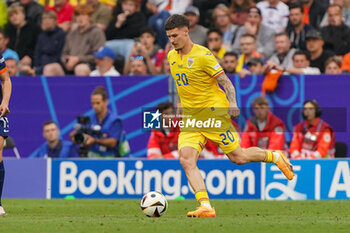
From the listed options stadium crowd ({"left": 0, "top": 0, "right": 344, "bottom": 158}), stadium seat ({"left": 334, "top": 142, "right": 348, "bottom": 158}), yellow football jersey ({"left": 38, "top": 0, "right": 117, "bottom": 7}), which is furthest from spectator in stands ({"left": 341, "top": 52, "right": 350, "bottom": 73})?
yellow football jersey ({"left": 38, "top": 0, "right": 117, "bottom": 7})

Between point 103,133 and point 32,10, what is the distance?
5380 mm

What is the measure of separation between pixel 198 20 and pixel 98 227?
398 inches

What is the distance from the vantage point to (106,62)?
1655 cm

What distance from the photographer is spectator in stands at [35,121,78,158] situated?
50.1ft

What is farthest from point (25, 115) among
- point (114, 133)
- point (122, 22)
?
point (122, 22)

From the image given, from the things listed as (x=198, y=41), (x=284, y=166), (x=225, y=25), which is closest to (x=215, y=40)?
(x=198, y=41)

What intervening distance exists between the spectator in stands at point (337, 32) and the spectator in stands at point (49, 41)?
5638mm

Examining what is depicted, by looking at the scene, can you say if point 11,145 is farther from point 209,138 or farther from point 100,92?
point 209,138

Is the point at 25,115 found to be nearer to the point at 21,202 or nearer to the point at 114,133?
the point at 114,133

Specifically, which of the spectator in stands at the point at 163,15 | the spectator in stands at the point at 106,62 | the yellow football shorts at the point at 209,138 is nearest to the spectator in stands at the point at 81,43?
the spectator in stands at the point at 106,62

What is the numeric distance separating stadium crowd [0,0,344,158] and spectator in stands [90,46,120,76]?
0.02 meters

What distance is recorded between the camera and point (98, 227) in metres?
8.43

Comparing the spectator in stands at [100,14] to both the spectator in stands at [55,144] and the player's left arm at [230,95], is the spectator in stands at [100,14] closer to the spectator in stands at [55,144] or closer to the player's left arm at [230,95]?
the spectator in stands at [55,144]

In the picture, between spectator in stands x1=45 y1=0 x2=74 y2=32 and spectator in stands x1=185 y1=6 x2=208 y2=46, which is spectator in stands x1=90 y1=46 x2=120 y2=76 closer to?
spectator in stands x1=185 y1=6 x2=208 y2=46
